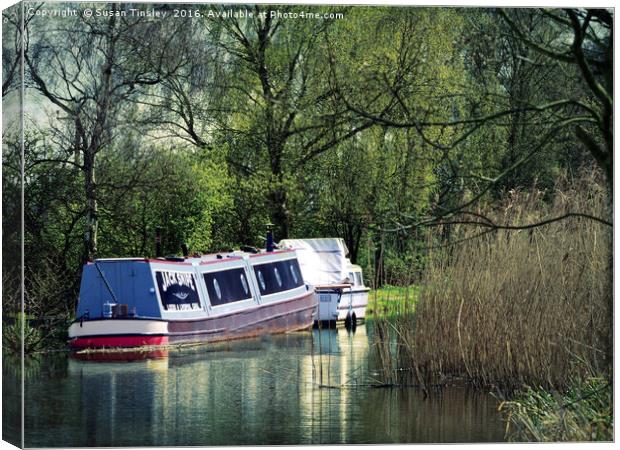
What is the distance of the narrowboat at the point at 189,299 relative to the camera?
8.99m

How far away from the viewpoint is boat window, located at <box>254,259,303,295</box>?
31.2 ft

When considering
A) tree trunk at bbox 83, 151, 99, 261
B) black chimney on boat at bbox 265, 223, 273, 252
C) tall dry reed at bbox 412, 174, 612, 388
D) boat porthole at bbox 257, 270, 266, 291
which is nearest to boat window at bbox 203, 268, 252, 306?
boat porthole at bbox 257, 270, 266, 291

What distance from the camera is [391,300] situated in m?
9.97

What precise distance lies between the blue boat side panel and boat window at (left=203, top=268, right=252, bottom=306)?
0.61 m

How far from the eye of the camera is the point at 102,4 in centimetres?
861

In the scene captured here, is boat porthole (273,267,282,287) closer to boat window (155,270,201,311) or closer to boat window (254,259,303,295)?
boat window (254,259,303,295)

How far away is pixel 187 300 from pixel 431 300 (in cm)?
192

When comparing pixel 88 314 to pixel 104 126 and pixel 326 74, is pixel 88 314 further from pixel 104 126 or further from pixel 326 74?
pixel 326 74

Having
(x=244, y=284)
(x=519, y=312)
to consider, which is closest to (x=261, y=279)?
(x=244, y=284)

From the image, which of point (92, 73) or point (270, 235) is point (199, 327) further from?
point (92, 73)

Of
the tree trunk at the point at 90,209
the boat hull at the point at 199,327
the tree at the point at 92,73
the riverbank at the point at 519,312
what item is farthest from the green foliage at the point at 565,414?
the tree at the point at 92,73

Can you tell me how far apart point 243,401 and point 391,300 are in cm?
163

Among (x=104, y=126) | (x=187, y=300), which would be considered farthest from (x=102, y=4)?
(x=187, y=300)

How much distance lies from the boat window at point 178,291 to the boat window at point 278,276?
0.51 metres
